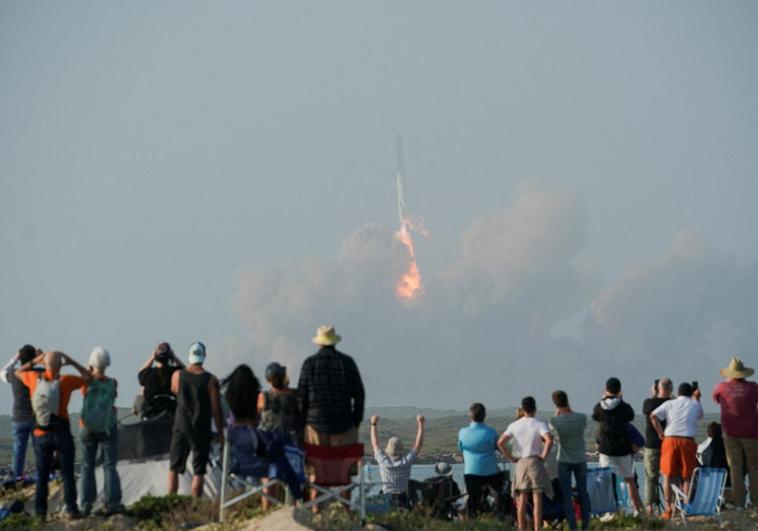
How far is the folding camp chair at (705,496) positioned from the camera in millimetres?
16859

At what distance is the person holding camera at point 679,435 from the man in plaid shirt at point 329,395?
19.6 feet

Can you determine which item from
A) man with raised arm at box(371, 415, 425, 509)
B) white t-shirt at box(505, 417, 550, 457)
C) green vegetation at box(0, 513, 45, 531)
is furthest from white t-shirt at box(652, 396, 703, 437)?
green vegetation at box(0, 513, 45, 531)

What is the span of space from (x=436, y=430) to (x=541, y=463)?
142 metres

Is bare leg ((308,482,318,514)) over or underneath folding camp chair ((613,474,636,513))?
over

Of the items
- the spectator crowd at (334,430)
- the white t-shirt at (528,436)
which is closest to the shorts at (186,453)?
the spectator crowd at (334,430)

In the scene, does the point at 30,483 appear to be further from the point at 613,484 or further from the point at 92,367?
the point at 613,484

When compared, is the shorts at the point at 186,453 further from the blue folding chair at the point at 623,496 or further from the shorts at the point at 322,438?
the blue folding chair at the point at 623,496

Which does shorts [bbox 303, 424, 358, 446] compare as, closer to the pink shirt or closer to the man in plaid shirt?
the man in plaid shirt

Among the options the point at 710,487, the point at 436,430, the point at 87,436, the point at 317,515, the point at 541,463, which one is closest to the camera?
the point at 317,515

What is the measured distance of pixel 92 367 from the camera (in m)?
14.1

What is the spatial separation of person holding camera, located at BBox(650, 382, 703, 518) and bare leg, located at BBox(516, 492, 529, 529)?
2.97 meters

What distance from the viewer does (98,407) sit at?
46.1 feet

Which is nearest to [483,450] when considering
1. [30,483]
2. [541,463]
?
[541,463]

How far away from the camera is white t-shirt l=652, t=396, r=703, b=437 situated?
1705 centimetres
